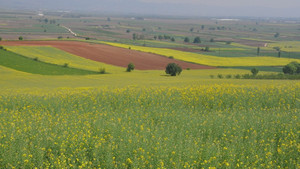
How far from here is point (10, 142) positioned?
12578 mm

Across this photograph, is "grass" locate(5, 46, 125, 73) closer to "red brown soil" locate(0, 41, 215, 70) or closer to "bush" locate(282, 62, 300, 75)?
"red brown soil" locate(0, 41, 215, 70)

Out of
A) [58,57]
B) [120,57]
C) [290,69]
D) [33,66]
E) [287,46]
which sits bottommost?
[290,69]

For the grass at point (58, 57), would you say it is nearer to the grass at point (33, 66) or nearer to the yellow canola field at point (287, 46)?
the grass at point (33, 66)

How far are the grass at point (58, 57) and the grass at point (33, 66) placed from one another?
2.81 meters

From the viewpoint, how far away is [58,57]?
7731cm

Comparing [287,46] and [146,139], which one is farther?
[287,46]

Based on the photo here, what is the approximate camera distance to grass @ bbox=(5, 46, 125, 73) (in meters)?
70.9

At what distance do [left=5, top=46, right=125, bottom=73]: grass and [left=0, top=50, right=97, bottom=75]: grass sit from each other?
2.81 metres

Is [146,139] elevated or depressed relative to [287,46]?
elevated

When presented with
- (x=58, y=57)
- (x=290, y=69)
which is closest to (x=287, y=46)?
(x=290, y=69)

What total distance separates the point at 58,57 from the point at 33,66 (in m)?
12.7

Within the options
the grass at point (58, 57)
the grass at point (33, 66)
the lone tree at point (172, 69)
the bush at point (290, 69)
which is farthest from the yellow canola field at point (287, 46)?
the grass at point (33, 66)

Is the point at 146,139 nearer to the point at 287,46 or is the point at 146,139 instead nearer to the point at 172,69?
the point at 172,69

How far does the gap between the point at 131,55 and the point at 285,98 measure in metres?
69.1
